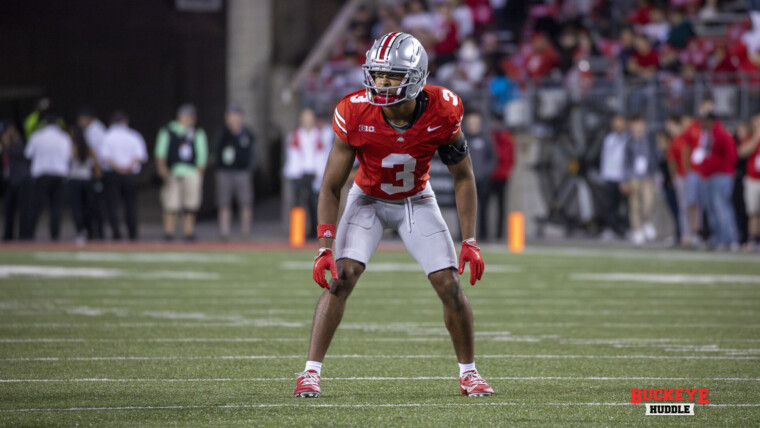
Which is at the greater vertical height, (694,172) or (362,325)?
(694,172)

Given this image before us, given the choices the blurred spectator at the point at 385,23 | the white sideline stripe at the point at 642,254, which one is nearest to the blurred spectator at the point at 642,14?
the blurred spectator at the point at 385,23

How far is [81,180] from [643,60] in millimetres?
8945

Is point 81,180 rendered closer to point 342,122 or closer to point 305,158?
point 305,158

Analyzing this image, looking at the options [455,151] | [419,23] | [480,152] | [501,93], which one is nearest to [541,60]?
[501,93]

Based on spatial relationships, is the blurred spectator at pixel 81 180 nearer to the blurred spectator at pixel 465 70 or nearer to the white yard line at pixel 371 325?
the blurred spectator at pixel 465 70

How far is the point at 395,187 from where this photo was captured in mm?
6629

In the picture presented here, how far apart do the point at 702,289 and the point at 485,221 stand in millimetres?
7646

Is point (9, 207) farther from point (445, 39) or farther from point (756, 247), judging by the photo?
point (756, 247)

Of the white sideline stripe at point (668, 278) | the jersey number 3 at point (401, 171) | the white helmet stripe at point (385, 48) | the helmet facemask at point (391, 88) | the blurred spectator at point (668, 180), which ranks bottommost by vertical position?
the white sideline stripe at point (668, 278)

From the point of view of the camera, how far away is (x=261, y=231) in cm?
Answer: 2277

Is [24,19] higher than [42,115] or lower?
higher

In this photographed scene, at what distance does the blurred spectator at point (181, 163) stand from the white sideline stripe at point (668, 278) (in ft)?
22.8

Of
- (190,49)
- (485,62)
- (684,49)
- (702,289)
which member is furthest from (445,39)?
(702,289)

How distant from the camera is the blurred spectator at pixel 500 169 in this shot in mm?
20109
